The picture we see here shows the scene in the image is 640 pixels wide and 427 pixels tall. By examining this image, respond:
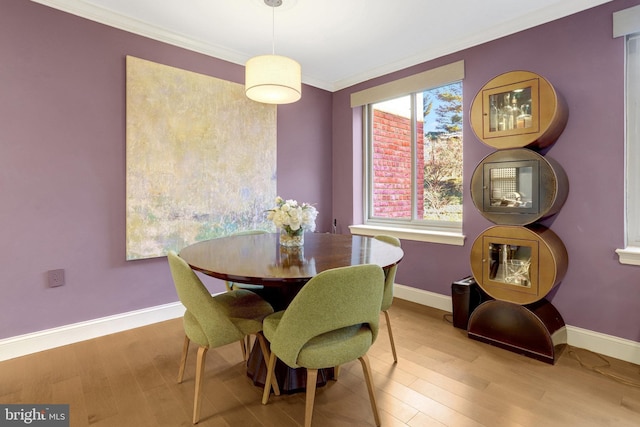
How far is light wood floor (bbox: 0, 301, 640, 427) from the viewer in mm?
1619

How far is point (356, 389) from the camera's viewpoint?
Answer: 1.85m

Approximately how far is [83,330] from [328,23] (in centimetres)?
313

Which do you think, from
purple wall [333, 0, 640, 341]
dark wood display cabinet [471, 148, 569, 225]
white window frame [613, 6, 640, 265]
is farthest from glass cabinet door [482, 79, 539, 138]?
white window frame [613, 6, 640, 265]

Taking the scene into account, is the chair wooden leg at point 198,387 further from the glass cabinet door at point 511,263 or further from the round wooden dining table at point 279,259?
the glass cabinet door at point 511,263

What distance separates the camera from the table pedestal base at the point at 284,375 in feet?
5.97

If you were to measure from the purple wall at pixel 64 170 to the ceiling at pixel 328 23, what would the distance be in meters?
0.20

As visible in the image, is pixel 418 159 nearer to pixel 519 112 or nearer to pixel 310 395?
pixel 519 112

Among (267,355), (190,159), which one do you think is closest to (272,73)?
(190,159)

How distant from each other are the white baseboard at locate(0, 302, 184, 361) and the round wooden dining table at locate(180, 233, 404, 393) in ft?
3.72

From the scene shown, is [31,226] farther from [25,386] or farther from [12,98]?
[25,386]

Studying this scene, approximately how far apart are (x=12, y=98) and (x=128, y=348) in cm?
192

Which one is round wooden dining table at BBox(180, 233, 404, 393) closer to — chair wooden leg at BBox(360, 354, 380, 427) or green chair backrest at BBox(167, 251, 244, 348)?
green chair backrest at BBox(167, 251, 244, 348)

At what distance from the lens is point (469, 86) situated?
9.61 feet

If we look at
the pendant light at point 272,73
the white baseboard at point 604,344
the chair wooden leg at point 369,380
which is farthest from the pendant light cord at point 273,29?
the white baseboard at point 604,344
